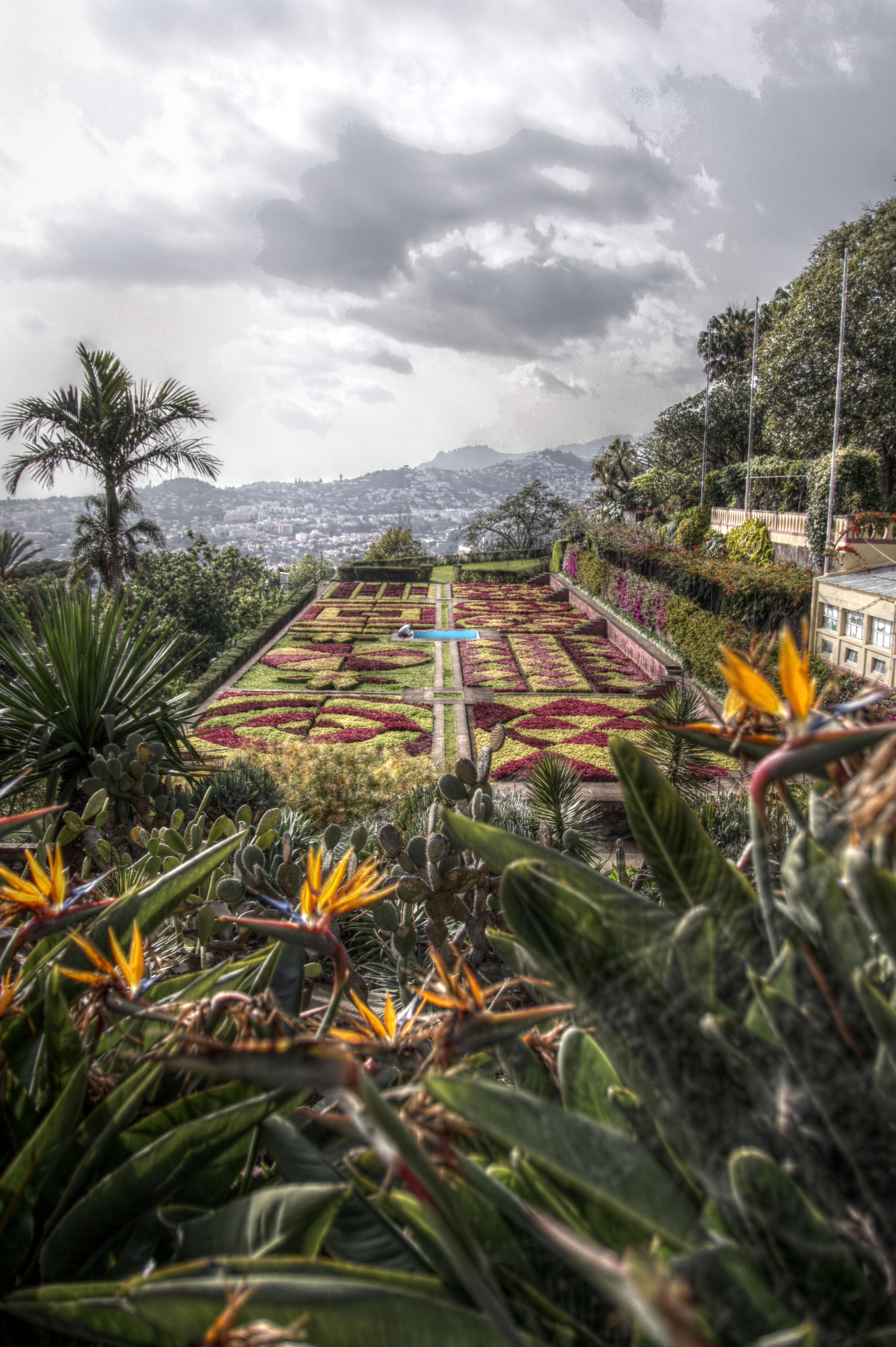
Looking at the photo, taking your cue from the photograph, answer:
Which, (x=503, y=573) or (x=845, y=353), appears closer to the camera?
(x=845, y=353)

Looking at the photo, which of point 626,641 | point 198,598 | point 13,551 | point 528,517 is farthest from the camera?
point 528,517

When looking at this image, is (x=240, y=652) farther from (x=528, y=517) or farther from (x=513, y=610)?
(x=528, y=517)

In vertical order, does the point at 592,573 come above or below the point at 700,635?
above

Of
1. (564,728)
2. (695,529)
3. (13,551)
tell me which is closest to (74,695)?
(564,728)

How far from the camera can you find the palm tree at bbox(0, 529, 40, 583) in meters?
24.1

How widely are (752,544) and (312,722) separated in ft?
41.3

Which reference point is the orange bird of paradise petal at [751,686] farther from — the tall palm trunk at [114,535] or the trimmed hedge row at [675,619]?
the tall palm trunk at [114,535]

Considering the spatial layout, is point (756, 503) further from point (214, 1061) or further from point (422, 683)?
point (214, 1061)

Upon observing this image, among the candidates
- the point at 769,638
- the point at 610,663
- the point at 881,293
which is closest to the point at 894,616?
the point at 610,663

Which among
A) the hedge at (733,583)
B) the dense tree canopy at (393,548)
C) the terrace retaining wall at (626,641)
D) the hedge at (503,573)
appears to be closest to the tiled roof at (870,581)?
the hedge at (733,583)

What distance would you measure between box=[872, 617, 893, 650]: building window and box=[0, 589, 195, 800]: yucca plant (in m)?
7.58

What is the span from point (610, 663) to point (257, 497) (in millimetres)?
134279

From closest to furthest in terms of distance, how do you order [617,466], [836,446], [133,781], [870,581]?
[133,781], [870,581], [836,446], [617,466]

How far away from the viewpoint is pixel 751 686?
62cm
